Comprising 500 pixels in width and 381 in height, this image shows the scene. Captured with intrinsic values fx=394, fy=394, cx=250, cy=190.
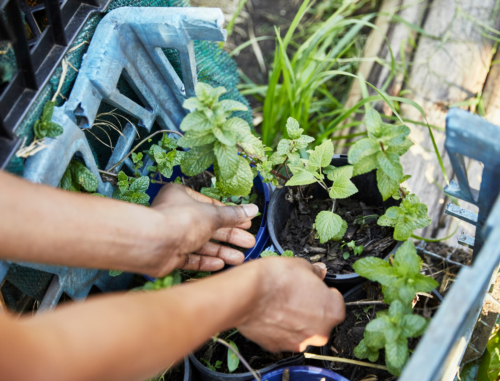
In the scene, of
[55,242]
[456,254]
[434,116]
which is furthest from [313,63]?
[55,242]

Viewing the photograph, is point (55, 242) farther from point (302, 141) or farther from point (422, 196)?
point (422, 196)

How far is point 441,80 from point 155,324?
1.70 m

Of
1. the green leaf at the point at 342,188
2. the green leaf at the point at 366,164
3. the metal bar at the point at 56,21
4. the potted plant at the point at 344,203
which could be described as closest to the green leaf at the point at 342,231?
the potted plant at the point at 344,203

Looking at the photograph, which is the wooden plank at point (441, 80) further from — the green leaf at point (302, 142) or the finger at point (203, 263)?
the finger at point (203, 263)

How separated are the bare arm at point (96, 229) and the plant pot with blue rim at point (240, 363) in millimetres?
380

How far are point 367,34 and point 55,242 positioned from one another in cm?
204

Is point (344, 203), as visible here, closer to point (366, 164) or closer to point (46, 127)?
point (366, 164)

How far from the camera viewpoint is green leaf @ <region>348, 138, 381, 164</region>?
41.6 inches

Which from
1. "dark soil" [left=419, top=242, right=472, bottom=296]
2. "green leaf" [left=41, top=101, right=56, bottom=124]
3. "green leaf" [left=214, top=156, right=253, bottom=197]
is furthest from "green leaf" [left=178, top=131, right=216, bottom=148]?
"dark soil" [left=419, top=242, right=472, bottom=296]

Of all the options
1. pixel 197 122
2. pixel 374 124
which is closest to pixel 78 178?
pixel 197 122

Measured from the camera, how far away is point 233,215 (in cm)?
118

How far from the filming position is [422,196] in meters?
1.74

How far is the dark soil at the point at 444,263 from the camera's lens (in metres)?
1.49

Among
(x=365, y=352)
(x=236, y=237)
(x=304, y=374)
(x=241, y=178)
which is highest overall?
(x=241, y=178)
